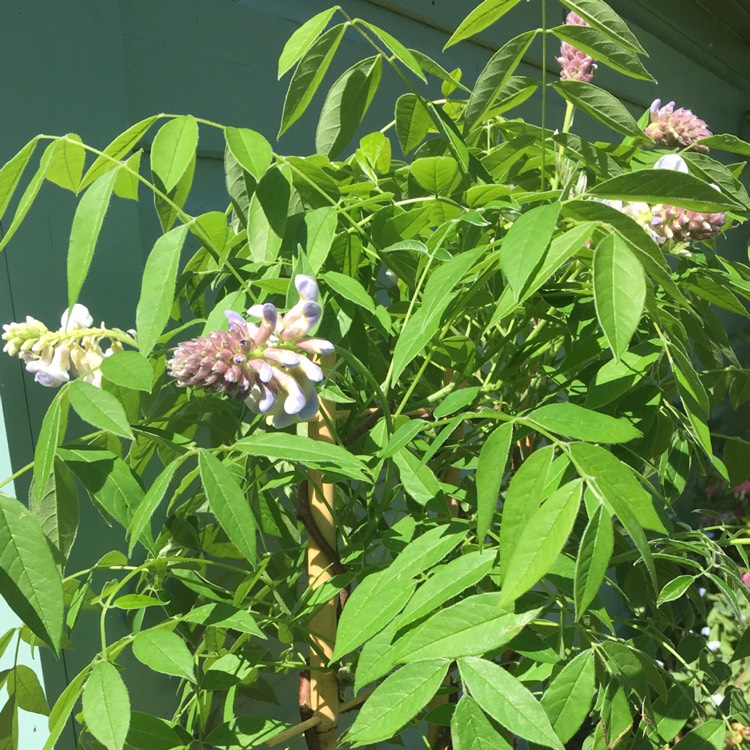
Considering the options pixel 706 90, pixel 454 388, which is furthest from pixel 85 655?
pixel 706 90

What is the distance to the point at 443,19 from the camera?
1.77 meters

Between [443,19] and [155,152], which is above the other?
[443,19]

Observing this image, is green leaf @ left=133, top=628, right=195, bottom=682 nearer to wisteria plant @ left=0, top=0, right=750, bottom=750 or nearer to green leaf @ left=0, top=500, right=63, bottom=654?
wisteria plant @ left=0, top=0, right=750, bottom=750

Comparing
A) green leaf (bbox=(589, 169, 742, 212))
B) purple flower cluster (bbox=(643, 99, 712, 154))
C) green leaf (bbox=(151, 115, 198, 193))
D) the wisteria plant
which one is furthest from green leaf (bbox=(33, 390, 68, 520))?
purple flower cluster (bbox=(643, 99, 712, 154))

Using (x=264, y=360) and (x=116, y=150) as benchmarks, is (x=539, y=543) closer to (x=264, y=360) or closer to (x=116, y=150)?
(x=264, y=360)

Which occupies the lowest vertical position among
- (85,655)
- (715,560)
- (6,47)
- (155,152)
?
(85,655)

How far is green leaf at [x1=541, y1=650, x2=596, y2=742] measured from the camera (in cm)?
56

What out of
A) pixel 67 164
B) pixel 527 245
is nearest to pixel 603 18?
pixel 527 245

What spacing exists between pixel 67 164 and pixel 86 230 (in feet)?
0.53

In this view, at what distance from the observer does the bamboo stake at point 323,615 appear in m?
0.77

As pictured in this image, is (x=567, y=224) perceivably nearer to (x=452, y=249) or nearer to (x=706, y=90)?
(x=452, y=249)

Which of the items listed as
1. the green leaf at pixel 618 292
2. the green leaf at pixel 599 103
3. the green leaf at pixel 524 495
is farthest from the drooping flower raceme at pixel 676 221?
the green leaf at pixel 524 495

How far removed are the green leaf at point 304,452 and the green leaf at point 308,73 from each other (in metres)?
0.31

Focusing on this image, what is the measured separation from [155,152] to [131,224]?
0.49 metres
